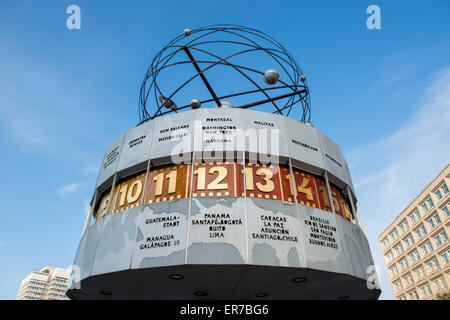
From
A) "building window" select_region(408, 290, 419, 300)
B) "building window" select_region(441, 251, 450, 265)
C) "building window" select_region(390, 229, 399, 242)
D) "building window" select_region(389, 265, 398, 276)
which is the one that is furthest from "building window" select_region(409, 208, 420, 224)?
"building window" select_region(408, 290, 419, 300)

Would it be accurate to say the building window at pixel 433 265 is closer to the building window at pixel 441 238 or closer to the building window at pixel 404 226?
the building window at pixel 441 238

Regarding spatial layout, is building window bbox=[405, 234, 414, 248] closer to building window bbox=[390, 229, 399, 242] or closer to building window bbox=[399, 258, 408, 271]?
building window bbox=[399, 258, 408, 271]

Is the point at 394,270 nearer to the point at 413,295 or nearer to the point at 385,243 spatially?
the point at 385,243

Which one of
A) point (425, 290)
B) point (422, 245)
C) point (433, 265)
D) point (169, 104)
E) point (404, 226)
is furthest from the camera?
point (404, 226)

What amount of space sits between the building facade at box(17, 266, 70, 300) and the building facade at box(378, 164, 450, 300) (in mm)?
155892

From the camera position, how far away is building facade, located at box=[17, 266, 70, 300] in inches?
6152

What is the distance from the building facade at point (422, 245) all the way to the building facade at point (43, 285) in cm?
15589

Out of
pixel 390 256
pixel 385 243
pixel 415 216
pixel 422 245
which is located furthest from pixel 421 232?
pixel 385 243

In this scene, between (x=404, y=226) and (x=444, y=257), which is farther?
(x=404, y=226)

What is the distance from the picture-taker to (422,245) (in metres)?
61.1

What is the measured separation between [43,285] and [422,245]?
7080 inches

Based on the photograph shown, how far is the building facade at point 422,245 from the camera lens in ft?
178

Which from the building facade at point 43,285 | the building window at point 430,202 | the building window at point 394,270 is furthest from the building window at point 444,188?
the building facade at point 43,285
